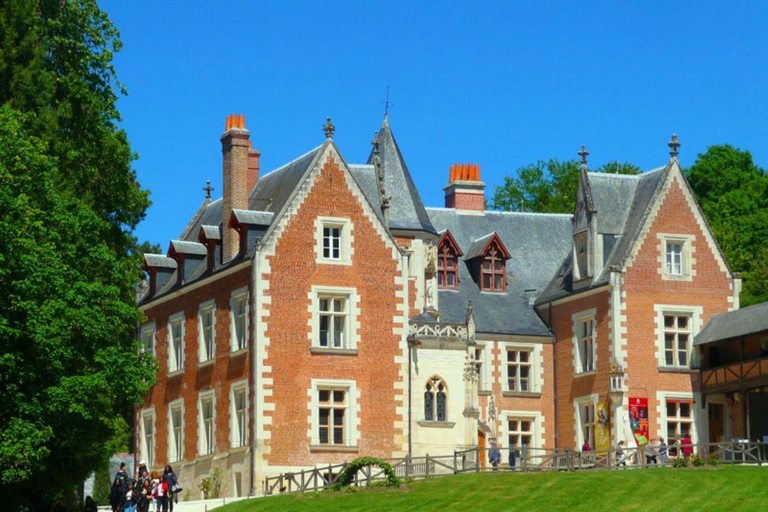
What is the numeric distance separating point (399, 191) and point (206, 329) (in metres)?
7.81

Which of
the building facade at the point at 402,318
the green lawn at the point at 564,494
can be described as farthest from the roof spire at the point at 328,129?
the green lawn at the point at 564,494

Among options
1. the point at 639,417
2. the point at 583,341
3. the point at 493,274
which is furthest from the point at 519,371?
the point at 639,417

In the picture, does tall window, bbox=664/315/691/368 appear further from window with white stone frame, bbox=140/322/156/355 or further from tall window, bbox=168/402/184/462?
window with white stone frame, bbox=140/322/156/355

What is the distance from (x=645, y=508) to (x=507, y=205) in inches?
1666

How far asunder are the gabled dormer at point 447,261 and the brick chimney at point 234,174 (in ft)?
24.3

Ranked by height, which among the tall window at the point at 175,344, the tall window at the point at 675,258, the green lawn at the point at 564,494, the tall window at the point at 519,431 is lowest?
the green lawn at the point at 564,494

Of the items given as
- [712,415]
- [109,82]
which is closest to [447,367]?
[712,415]

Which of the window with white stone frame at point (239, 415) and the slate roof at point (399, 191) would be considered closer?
the window with white stone frame at point (239, 415)

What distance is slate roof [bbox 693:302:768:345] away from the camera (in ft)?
162

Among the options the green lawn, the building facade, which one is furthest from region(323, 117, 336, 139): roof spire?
the green lawn

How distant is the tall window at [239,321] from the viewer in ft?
161

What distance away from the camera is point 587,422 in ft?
175

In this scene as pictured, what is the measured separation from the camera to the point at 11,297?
1550 inches

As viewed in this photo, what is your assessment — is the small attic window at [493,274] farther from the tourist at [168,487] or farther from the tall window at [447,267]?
the tourist at [168,487]
